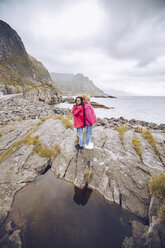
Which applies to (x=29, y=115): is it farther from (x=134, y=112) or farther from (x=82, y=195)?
(x=134, y=112)

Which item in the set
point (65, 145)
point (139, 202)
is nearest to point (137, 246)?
point (139, 202)

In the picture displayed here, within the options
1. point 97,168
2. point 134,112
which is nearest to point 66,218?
point 97,168

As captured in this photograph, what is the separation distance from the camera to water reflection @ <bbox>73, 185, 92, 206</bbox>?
4.08 meters

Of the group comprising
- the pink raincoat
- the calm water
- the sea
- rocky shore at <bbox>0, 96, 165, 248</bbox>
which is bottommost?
the sea

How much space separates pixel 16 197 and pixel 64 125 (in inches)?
237

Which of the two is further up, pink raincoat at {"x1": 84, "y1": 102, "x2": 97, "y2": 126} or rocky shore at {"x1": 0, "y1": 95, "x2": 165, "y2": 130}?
pink raincoat at {"x1": 84, "y1": 102, "x2": 97, "y2": 126}

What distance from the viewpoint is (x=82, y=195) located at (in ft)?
14.2

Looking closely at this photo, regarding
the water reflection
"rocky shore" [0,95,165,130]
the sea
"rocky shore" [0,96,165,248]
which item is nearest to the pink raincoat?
"rocky shore" [0,96,165,248]

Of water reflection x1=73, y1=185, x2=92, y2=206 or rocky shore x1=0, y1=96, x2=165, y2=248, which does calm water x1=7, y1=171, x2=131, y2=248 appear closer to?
water reflection x1=73, y1=185, x2=92, y2=206

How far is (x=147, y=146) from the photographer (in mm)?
6812

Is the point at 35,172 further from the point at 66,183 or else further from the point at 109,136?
the point at 109,136

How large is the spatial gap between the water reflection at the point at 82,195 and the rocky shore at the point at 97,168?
0.24 m

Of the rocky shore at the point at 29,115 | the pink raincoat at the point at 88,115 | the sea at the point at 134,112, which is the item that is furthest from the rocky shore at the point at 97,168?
the sea at the point at 134,112

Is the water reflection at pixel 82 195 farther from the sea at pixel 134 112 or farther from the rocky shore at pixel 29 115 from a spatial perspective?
the sea at pixel 134 112
